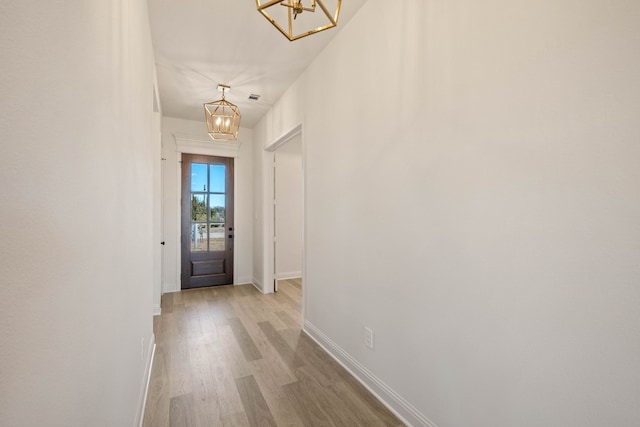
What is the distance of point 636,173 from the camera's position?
92 centimetres

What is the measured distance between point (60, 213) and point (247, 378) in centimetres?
207

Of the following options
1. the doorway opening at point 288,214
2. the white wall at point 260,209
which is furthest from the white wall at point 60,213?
the doorway opening at point 288,214

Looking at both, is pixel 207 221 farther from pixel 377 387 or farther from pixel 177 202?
pixel 377 387

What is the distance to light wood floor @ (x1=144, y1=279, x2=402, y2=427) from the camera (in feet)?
6.00

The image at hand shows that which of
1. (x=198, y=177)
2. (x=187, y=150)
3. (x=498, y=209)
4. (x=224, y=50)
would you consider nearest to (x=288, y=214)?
(x=198, y=177)

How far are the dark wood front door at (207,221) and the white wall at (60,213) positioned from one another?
12.4 feet

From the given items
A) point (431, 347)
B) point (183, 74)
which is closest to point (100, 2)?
point (431, 347)

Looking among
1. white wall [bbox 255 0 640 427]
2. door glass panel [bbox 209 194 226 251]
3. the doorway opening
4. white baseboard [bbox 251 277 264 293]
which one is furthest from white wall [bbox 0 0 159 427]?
the doorway opening

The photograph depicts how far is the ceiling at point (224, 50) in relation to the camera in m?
2.23

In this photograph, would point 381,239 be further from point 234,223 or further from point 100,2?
point 234,223

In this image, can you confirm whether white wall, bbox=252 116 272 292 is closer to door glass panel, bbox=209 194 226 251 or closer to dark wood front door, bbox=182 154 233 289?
dark wood front door, bbox=182 154 233 289

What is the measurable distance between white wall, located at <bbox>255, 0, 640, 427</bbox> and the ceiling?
0.78 m

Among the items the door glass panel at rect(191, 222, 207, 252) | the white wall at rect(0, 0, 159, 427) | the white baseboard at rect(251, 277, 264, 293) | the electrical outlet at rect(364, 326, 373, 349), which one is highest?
the white wall at rect(0, 0, 159, 427)

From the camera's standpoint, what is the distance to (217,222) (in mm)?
4938
